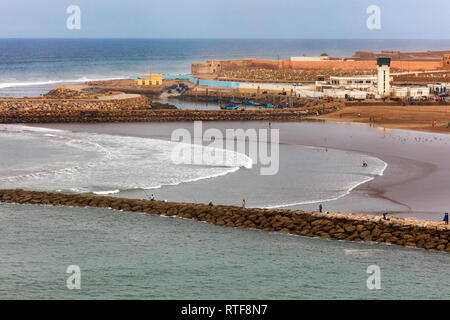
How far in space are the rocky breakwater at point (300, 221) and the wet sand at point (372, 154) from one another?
1.58 metres

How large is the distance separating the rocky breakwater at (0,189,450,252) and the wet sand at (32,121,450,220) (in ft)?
5.20

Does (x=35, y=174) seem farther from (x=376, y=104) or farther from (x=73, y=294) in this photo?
(x=376, y=104)

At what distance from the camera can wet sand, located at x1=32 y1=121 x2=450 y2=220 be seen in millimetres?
26125

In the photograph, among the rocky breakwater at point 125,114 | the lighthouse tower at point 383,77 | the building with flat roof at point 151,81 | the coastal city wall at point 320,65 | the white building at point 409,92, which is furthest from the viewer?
the coastal city wall at point 320,65

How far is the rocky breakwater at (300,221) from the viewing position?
21.8m

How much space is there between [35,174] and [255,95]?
147 ft

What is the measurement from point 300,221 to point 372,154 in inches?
586

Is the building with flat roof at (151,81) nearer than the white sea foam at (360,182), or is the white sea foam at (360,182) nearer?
the white sea foam at (360,182)

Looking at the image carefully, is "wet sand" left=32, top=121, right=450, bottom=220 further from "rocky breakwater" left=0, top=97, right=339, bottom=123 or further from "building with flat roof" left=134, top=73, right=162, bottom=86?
"building with flat roof" left=134, top=73, right=162, bottom=86

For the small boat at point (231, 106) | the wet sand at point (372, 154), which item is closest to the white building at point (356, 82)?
the small boat at point (231, 106)

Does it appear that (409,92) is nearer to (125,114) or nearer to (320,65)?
(125,114)

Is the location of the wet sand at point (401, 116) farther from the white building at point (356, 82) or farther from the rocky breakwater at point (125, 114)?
the white building at point (356, 82)

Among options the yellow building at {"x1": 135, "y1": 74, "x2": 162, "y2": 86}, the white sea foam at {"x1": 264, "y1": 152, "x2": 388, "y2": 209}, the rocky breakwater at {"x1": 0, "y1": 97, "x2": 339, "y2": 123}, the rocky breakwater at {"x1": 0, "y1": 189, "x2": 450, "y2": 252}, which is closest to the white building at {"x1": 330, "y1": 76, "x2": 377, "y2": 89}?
the rocky breakwater at {"x1": 0, "y1": 97, "x2": 339, "y2": 123}
